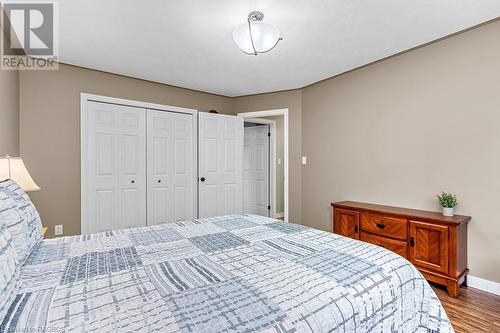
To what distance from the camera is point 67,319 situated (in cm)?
77

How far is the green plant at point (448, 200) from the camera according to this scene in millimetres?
2407

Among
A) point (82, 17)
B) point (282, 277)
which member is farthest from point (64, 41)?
point (282, 277)

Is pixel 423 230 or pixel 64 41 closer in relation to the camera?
pixel 423 230

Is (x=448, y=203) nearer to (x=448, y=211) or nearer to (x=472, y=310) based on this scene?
(x=448, y=211)

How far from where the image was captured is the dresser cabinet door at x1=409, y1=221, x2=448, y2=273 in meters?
2.26

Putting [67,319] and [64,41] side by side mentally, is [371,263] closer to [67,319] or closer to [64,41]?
[67,319]

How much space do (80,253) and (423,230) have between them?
269cm

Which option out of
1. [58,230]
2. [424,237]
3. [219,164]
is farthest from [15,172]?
[424,237]

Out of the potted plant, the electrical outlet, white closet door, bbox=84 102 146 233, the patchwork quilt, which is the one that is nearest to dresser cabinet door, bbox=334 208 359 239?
the potted plant

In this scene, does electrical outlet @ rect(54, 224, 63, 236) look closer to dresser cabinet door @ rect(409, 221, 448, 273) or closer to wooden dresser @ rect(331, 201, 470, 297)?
wooden dresser @ rect(331, 201, 470, 297)

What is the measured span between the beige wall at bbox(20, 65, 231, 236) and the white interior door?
9.85ft

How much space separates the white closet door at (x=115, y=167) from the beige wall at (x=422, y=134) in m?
2.57

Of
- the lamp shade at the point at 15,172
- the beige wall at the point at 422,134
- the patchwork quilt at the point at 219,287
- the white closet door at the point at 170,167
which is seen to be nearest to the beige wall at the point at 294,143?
the beige wall at the point at 422,134

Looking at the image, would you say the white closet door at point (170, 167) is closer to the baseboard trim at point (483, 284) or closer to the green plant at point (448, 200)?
the green plant at point (448, 200)
